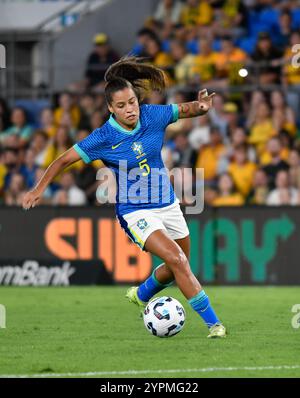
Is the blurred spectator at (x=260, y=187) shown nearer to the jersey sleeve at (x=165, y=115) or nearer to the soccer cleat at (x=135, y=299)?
the soccer cleat at (x=135, y=299)

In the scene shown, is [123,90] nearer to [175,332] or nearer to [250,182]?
[175,332]

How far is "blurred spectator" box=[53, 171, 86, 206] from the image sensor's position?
61.6ft

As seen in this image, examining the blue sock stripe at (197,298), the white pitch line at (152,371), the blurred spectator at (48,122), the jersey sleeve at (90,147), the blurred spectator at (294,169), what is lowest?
the white pitch line at (152,371)

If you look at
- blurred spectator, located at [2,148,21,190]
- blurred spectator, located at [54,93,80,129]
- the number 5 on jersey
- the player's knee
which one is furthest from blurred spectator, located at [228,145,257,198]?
the player's knee

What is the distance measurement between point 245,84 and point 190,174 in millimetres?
3000

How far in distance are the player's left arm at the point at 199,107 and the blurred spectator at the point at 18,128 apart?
10.8 m

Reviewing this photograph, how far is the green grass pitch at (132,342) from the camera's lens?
26.8 feet

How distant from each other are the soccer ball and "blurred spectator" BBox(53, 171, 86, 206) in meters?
8.82

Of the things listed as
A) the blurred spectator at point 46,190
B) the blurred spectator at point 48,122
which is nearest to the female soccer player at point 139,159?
the blurred spectator at point 46,190

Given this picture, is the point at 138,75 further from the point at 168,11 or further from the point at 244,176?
the point at 168,11

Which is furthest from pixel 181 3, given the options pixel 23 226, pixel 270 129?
pixel 23 226

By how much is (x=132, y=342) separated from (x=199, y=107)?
2173 millimetres

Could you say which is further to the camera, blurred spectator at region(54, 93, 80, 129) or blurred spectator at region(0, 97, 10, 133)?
blurred spectator at region(0, 97, 10, 133)

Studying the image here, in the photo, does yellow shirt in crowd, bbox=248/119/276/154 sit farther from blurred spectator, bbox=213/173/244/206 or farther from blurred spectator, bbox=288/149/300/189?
blurred spectator, bbox=213/173/244/206
